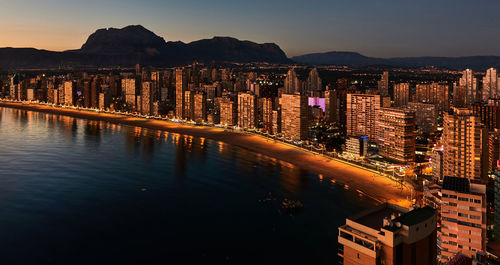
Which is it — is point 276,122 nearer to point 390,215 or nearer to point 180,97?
point 180,97

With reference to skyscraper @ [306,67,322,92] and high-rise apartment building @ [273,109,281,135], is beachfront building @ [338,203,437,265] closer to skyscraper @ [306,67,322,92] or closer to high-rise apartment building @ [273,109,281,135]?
high-rise apartment building @ [273,109,281,135]

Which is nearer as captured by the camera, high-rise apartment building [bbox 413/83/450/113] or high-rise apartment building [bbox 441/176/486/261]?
high-rise apartment building [bbox 441/176/486/261]

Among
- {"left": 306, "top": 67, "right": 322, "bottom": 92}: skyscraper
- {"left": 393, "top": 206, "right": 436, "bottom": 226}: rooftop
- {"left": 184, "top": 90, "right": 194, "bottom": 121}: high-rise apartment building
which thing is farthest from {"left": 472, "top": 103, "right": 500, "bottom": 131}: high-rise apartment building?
{"left": 306, "top": 67, "right": 322, "bottom": 92}: skyscraper

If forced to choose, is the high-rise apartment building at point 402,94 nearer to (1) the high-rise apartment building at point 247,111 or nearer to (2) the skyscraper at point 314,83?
(2) the skyscraper at point 314,83

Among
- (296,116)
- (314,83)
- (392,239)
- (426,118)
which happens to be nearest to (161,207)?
(392,239)

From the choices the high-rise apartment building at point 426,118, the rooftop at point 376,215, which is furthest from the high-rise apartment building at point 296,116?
the rooftop at point 376,215

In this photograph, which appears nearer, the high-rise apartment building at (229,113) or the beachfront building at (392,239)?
the beachfront building at (392,239)

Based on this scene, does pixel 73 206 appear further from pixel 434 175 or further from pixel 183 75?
pixel 183 75
